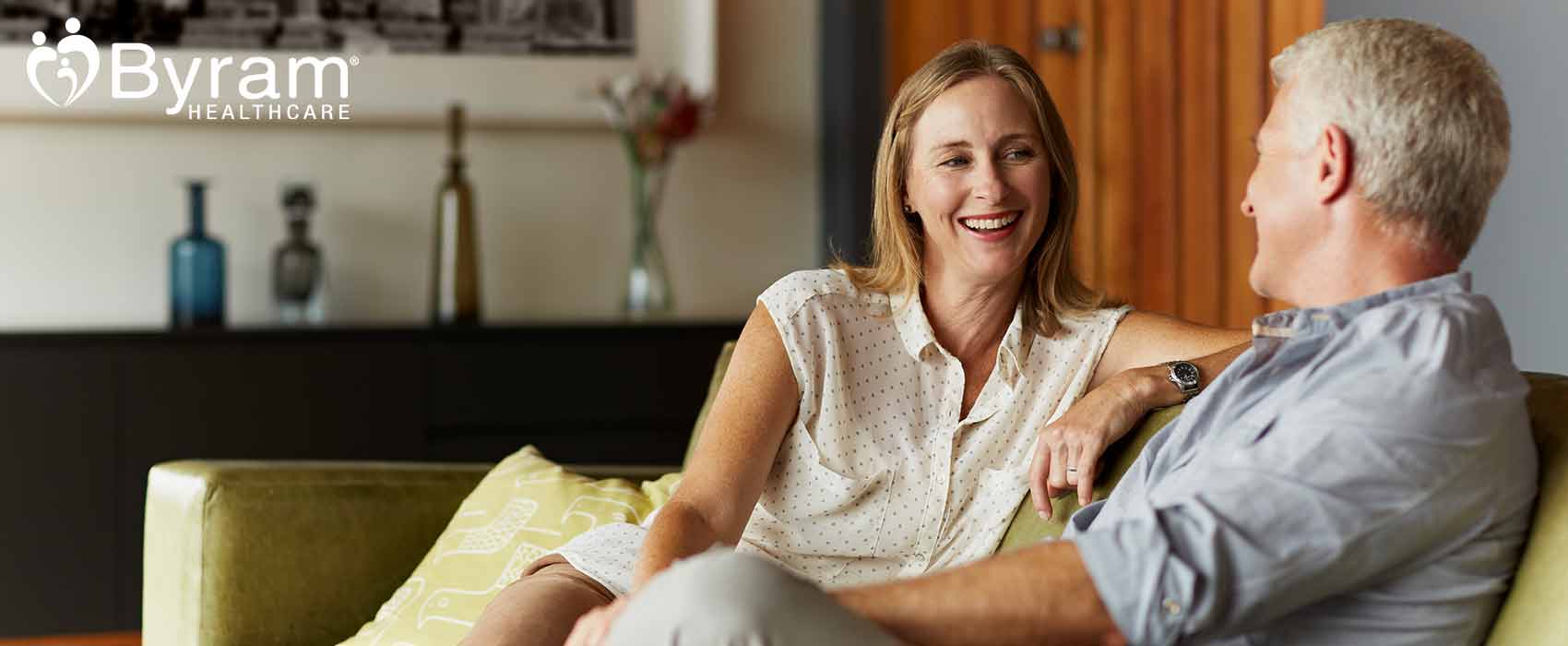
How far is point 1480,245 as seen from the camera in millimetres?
2266

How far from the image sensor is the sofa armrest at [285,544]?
7.16ft

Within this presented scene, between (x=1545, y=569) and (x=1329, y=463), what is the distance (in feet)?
0.74

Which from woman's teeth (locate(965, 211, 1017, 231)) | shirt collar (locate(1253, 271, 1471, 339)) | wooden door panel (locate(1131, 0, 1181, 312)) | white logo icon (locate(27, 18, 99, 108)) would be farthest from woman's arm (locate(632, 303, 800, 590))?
white logo icon (locate(27, 18, 99, 108))

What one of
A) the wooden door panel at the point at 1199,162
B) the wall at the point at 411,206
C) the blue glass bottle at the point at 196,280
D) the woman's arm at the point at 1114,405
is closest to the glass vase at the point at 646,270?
the wall at the point at 411,206

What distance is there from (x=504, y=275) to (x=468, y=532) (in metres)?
1.97

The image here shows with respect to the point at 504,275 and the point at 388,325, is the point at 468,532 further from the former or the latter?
the point at 504,275

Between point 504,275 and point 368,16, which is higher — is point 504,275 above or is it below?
below

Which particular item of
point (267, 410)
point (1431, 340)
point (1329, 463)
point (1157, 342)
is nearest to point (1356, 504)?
point (1329, 463)

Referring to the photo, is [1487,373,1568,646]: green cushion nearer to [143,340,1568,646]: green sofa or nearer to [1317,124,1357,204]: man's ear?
[1317,124,1357,204]: man's ear

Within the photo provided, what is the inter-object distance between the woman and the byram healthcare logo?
7.46 feet

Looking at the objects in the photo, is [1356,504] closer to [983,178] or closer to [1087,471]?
[1087,471]

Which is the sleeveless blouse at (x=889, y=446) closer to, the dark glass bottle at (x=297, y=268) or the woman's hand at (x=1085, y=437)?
the woman's hand at (x=1085, y=437)

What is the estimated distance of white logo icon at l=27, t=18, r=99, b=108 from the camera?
12.1ft

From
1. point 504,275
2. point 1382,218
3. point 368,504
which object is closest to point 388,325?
point 504,275
